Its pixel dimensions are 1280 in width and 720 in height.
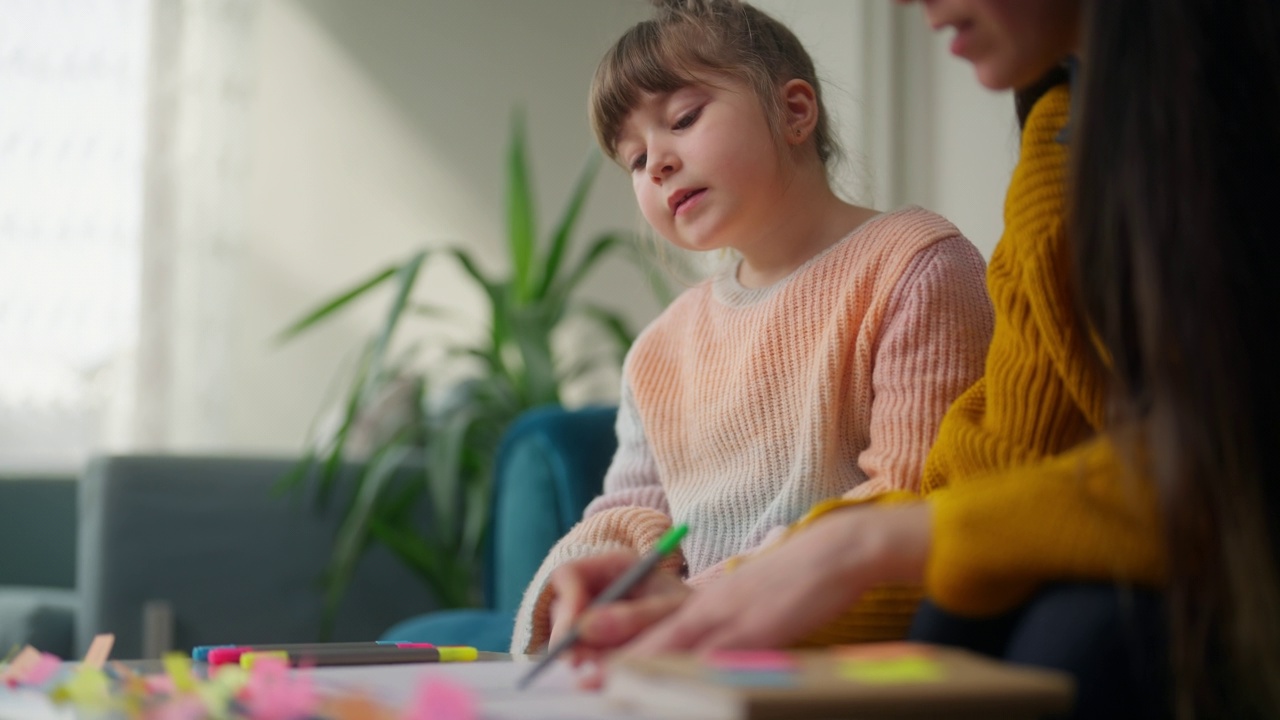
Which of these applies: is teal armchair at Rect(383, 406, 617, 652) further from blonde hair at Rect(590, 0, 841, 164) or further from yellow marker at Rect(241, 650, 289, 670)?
yellow marker at Rect(241, 650, 289, 670)

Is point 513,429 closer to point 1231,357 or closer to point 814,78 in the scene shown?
point 814,78

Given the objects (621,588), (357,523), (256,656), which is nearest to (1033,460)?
(621,588)

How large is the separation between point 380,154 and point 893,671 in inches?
113

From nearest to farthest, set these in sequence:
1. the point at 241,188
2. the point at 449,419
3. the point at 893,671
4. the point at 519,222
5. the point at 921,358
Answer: the point at 893,671 → the point at 921,358 → the point at 449,419 → the point at 519,222 → the point at 241,188

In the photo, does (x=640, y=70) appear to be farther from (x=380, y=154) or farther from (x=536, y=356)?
(x=380, y=154)

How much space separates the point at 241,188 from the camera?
10.1 ft

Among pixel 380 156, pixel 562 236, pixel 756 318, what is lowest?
pixel 756 318

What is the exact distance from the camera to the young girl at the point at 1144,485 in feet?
1.85

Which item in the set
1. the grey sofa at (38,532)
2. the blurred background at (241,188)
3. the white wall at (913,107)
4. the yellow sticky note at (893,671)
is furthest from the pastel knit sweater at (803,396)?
the blurred background at (241,188)

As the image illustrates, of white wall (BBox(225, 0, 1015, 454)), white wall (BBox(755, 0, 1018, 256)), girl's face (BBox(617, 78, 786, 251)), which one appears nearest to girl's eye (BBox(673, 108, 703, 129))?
girl's face (BBox(617, 78, 786, 251))

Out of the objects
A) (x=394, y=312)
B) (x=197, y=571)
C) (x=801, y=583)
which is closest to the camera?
(x=801, y=583)

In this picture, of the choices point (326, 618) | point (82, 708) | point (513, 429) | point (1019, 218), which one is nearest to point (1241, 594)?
point (1019, 218)

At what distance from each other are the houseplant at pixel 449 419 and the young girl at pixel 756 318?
2.87 feet

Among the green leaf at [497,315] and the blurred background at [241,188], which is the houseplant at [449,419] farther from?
the blurred background at [241,188]
